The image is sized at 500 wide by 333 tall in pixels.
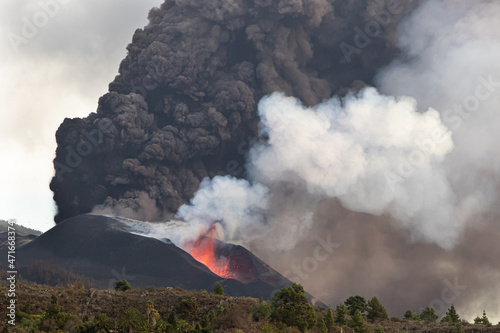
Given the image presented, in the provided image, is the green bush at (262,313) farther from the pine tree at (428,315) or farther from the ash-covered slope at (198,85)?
the ash-covered slope at (198,85)

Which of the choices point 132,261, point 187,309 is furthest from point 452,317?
point 132,261

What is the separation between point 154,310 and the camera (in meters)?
68.1

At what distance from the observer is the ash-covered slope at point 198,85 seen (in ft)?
568

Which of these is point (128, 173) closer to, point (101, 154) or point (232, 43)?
point (101, 154)

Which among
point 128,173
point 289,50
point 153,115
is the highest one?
point 289,50

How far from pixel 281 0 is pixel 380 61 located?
32.2 meters

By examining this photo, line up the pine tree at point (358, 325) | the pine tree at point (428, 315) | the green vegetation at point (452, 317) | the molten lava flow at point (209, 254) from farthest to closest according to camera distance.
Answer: the molten lava flow at point (209, 254), the pine tree at point (428, 315), the green vegetation at point (452, 317), the pine tree at point (358, 325)

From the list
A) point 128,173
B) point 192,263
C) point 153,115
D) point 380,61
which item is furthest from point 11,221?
point 380,61

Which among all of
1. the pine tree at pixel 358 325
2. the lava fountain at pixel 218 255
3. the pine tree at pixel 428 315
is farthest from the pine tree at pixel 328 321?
the lava fountain at pixel 218 255

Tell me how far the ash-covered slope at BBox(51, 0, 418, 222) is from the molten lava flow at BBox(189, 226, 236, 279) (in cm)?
1054

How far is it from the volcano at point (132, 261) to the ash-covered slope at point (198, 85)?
9457 mm

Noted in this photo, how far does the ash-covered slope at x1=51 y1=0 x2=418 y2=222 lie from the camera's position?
17312 cm

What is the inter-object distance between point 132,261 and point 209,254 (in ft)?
63.8

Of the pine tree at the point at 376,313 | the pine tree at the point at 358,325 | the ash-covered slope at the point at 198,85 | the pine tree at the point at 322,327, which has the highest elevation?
the ash-covered slope at the point at 198,85
